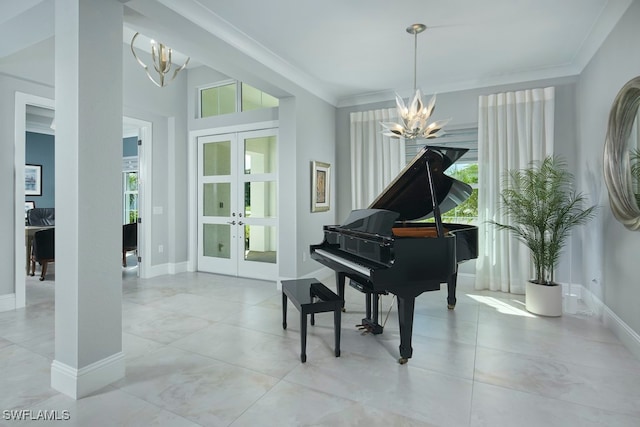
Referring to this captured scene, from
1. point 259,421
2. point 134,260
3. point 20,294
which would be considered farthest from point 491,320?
point 134,260

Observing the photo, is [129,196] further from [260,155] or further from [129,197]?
[260,155]

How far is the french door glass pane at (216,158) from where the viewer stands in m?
5.56

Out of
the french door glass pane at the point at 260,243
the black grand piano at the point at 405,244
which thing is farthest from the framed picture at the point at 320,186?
the black grand piano at the point at 405,244

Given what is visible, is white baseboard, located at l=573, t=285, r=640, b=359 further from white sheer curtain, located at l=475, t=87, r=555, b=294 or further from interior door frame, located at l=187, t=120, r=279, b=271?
interior door frame, located at l=187, t=120, r=279, b=271

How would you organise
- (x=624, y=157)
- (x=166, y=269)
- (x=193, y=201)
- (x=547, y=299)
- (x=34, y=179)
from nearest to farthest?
1. (x=624, y=157)
2. (x=547, y=299)
3. (x=166, y=269)
4. (x=193, y=201)
5. (x=34, y=179)

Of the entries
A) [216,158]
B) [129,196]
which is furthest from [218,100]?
[129,196]

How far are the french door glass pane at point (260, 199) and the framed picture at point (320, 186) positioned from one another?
0.62 metres

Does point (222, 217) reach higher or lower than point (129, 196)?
lower

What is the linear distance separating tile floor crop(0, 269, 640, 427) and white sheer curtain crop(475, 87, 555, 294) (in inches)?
37.8

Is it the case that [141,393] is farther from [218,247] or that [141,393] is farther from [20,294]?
[218,247]

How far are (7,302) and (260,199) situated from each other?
314 centimetres

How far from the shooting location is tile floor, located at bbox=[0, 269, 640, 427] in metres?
1.93

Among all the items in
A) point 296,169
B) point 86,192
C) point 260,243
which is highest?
point 296,169

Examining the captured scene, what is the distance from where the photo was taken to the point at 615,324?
10.2 ft
